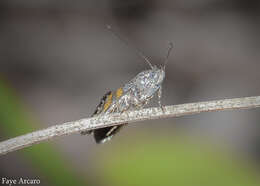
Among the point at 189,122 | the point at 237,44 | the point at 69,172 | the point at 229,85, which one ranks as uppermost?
the point at 237,44

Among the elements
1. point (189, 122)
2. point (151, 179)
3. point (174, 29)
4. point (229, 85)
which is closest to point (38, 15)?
point (174, 29)

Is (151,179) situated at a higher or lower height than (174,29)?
lower

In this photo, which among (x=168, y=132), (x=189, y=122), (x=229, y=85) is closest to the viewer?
(x=168, y=132)

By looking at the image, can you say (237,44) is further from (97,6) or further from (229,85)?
(97,6)

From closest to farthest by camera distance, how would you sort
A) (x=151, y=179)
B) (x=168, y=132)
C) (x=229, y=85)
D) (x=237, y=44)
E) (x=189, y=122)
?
1. (x=151, y=179)
2. (x=168, y=132)
3. (x=189, y=122)
4. (x=229, y=85)
5. (x=237, y=44)

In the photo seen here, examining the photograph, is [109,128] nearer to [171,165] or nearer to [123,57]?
[171,165]

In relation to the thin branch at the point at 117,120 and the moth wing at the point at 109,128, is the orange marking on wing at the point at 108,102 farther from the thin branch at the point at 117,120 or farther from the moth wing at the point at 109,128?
the thin branch at the point at 117,120

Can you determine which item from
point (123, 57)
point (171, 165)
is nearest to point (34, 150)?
point (171, 165)

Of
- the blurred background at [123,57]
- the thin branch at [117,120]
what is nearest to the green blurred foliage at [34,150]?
the thin branch at [117,120]
